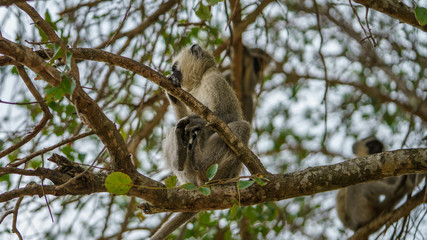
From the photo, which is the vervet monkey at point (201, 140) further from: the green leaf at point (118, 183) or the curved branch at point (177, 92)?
the green leaf at point (118, 183)

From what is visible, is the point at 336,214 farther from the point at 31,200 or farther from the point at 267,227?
the point at 31,200

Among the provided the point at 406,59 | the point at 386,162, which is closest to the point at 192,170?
the point at 386,162

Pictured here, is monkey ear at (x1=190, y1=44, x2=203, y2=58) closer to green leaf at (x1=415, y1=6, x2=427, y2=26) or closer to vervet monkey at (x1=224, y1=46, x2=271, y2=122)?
vervet monkey at (x1=224, y1=46, x2=271, y2=122)

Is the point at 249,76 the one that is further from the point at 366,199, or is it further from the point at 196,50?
the point at 366,199

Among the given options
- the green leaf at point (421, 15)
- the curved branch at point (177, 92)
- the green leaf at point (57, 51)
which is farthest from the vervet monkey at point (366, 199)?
the green leaf at point (57, 51)

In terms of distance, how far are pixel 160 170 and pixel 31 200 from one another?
68.2 inches

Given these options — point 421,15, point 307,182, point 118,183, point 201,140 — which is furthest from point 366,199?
point 118,183

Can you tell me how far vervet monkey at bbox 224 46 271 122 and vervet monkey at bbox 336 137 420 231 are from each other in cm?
237

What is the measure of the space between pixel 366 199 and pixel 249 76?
2.95m

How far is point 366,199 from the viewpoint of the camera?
7602 mm

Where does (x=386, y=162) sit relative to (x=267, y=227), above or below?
below

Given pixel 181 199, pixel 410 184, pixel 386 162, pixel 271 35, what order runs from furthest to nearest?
pixel 271 35 < pixel 410 184 < pixel 181 199 < pixel 386 162

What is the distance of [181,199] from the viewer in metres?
3.45

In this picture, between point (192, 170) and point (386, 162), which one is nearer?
point (386, 162)
